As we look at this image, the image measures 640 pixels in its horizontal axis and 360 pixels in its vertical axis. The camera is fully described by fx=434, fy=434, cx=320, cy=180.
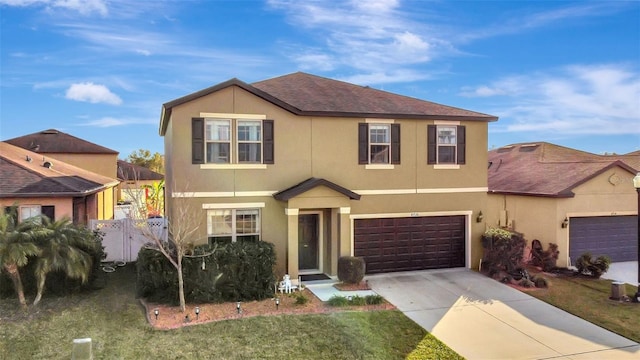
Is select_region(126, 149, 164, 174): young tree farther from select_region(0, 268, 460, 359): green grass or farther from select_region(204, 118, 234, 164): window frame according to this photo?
select_region(0, 268, 460, 359): green grass

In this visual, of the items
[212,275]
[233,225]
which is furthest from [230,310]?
[233,225]

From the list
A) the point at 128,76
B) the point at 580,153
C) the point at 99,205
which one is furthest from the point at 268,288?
the point at 580,153

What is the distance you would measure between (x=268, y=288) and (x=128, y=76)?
36.8 ft

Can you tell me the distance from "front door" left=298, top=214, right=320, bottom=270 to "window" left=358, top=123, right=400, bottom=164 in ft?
8.67

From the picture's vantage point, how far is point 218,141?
13094 millimetres

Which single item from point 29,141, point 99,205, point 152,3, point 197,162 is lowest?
point 99,205

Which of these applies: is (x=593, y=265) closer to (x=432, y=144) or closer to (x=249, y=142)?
(x=432, y=144)

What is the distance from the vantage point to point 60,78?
58.5 feet

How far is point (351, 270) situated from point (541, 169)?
11150 mm

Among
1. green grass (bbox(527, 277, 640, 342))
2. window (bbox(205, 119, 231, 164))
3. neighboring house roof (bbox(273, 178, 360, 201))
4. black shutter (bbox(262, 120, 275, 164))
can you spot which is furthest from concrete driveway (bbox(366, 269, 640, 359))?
window (bbox(205, 119, 231, 164))

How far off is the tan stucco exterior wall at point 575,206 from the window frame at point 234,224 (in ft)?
29.1

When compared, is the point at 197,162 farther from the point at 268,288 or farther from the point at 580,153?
the point at 580,153

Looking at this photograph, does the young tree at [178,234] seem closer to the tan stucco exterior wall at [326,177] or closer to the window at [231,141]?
the tan stucco exterior wall at [326,177]

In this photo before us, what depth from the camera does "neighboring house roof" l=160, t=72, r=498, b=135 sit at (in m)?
13.4
